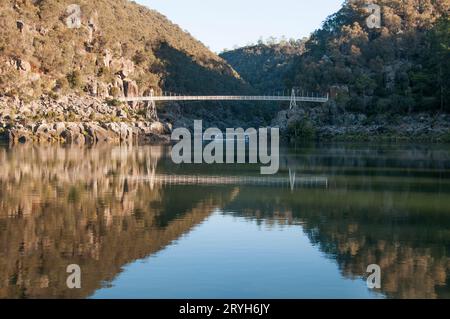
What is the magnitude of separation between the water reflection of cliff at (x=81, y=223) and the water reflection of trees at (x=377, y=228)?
2657mm

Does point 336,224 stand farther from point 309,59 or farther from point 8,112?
point 309,59

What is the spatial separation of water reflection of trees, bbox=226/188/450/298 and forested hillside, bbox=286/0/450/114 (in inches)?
2854

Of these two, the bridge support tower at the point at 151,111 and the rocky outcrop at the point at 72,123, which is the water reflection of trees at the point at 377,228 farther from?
the bridge support tower at the point at 151,111

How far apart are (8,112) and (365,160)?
5987 cm

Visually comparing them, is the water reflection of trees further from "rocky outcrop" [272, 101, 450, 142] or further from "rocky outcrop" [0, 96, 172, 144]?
"rocky outcrop" [272, 101, 450, 142]

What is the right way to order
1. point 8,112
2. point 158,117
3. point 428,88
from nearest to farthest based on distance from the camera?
point 8,112
point 428,88
point 158,117

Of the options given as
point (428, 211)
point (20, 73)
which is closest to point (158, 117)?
point (20, 73)

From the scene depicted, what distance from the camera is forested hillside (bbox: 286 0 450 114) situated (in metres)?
105

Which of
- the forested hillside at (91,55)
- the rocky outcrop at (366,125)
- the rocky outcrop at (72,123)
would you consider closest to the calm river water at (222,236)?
the rocky outcrop at (72,123)

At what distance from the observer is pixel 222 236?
71.1ft

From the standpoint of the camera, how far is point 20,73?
4269 inches

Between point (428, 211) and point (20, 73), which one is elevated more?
point (20, 73)

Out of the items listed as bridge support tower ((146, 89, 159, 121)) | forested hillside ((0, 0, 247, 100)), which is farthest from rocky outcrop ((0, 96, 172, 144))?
bridge support tower ((146, 89, 159, 121))

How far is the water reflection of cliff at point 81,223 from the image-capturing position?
1605cm
